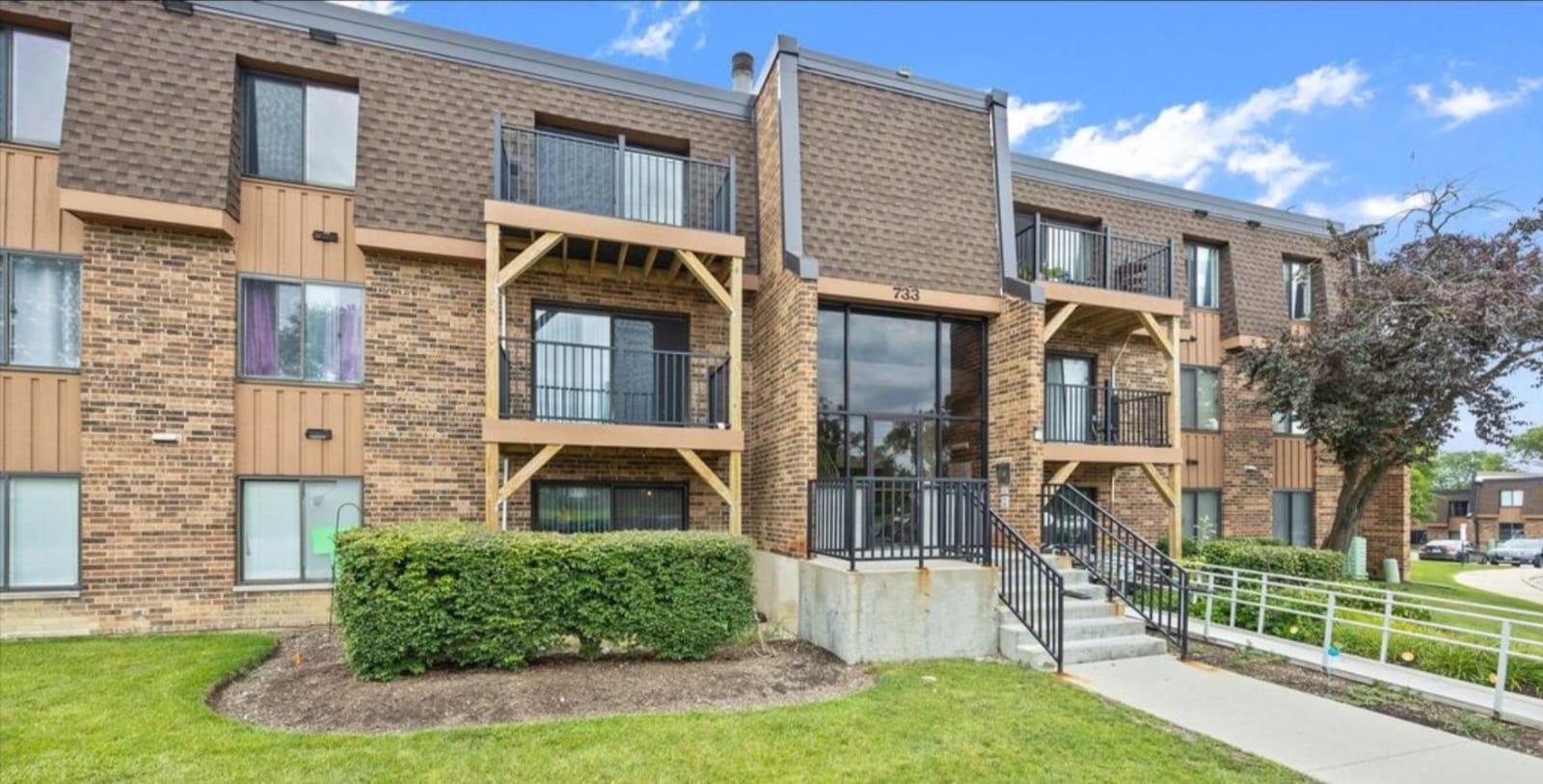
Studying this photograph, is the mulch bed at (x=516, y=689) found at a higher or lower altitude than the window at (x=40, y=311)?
lower

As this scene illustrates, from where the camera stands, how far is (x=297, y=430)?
904cm

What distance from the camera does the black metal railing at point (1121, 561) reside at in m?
8.19

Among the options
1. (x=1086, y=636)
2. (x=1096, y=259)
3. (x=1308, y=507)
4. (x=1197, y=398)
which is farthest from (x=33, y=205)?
(x=1308, y=507)

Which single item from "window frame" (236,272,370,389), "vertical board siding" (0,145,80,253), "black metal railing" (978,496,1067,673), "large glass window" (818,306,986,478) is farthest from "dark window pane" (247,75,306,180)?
"black metal railing" (978,496,1067,673)


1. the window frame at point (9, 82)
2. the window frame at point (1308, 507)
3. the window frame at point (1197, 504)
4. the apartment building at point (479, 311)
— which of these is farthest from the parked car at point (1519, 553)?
the window frame at point (9, 82)

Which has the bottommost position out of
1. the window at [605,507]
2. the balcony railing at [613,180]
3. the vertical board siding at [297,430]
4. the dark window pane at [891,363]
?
the window at [605,507]

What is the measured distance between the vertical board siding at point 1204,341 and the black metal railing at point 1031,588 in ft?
27.5

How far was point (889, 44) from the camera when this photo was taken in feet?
42.7

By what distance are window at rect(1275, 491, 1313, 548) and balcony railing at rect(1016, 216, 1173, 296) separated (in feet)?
20.9

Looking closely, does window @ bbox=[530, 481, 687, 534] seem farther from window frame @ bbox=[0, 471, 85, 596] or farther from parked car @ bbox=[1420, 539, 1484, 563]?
parked car @ bbox=[1420, 539, 1484, 563]

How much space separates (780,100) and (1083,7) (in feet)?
22.7

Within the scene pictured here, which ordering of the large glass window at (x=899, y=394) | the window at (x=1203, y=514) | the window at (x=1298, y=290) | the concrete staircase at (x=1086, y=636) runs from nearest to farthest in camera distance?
the concrete staircase at (x=1086, y=636), the large glass window at (x=899, y=394), the window at (x=1203, y=514), the window at (x=1298, y=290)

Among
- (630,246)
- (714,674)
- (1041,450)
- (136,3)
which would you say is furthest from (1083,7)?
(136,3)

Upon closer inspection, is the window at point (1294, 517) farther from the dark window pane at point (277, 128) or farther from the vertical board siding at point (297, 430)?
the dark window pane at point (277, 128)
